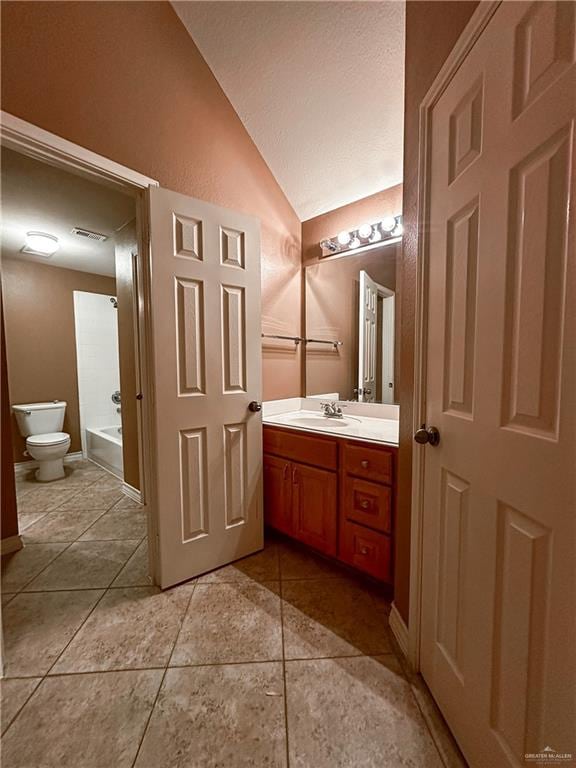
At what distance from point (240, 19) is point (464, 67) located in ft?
4.77

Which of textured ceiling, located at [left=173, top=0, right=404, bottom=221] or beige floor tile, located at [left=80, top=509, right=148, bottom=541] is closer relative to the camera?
textured ceiling, located at [left=173, top=0, right=404, bottom=221]

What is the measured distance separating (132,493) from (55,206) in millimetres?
2358

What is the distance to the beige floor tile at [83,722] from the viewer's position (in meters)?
0.87

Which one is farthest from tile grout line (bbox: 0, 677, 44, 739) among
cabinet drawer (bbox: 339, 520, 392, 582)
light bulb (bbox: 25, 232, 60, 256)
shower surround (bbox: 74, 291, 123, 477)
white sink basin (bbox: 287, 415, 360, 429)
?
light bulb (bbox: 25, 232, 60, 256)

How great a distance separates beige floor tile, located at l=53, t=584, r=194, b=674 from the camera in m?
1.16

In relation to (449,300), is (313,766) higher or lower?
lower

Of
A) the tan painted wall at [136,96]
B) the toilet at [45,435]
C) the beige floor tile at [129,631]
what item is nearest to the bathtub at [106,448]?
the toilet at [45,435]

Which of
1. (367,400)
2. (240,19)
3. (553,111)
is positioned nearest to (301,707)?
(367,400)

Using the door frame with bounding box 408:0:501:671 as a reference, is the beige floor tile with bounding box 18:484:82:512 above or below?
below

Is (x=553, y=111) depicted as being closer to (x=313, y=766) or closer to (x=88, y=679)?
(x=313, y=766)

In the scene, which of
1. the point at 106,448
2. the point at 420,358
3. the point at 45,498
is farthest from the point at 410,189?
the point at 106,448

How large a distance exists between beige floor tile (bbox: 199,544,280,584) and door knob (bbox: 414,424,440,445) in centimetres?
121

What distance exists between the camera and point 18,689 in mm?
1053

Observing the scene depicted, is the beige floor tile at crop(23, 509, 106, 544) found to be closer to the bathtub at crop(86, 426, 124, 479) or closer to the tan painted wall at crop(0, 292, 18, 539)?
the tan painted wall at crop(0, 292, 18, 539)
